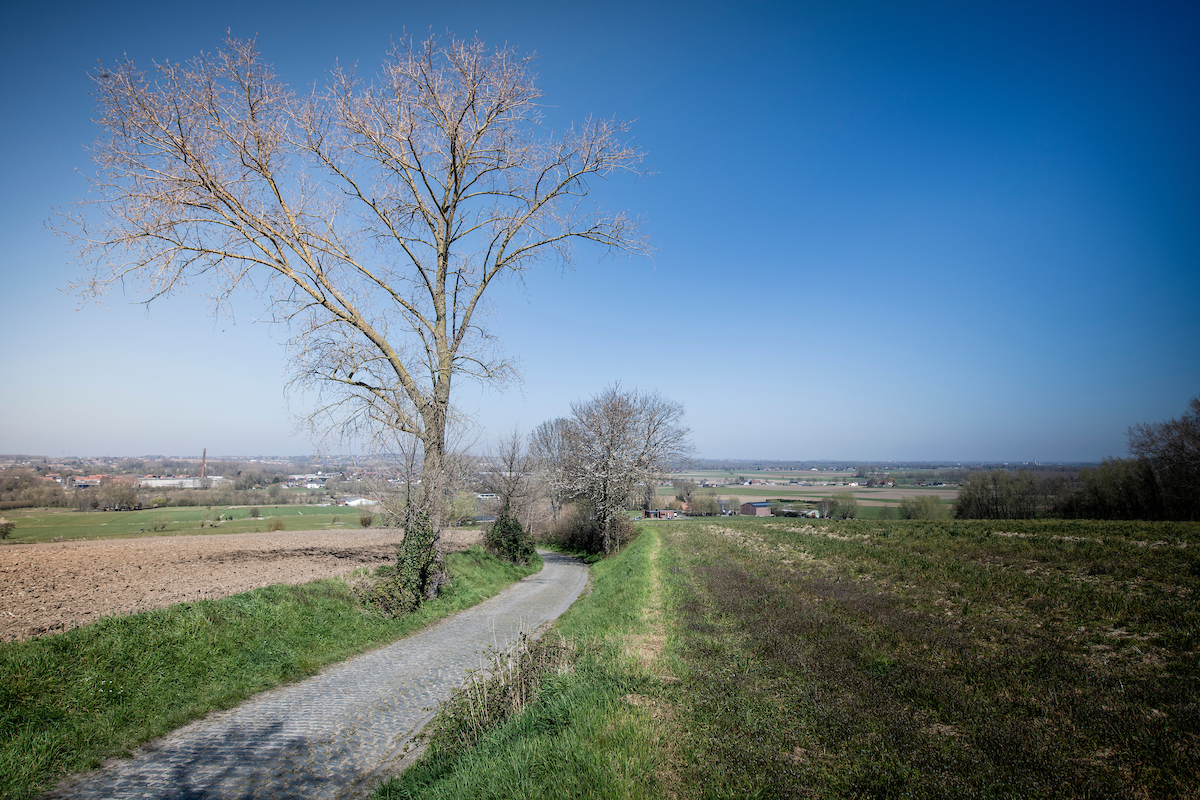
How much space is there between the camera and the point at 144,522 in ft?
121

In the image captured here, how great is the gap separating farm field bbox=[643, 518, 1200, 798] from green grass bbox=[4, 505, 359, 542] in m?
37.1

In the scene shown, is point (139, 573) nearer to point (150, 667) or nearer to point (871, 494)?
point (150, 667)

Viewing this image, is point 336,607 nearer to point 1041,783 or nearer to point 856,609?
point 856,609

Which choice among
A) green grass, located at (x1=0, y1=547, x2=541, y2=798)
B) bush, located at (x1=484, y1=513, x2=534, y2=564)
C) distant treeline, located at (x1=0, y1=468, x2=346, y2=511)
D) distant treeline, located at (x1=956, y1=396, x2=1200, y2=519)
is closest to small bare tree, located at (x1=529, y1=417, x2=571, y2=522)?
bush, located at (x1=484, y1=513, x2=534, y2=564)

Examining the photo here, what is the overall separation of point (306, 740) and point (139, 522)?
145 feet

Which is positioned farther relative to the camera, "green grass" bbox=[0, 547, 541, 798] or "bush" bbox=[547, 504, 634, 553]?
"bush" bbox=[547, 504, 634, 553]

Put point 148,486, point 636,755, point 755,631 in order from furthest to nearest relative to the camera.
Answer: point 148,486
point 755,631
point 636,755

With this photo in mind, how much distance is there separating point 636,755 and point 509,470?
92.5ft

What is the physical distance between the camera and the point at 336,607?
11.9 meters

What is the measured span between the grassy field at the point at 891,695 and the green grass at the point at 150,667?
3.81 m

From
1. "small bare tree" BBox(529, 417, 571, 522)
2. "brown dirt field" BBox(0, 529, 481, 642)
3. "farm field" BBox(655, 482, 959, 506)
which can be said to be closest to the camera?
"brown dirt field" BBox(0, 529, 481, 642)

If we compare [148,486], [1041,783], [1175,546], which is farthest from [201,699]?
[148,486]

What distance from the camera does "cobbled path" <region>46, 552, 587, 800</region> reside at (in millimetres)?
5094

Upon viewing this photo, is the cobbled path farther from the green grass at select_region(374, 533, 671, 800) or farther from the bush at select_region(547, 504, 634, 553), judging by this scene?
the bush at select_region(547, 504, 634, 553)
